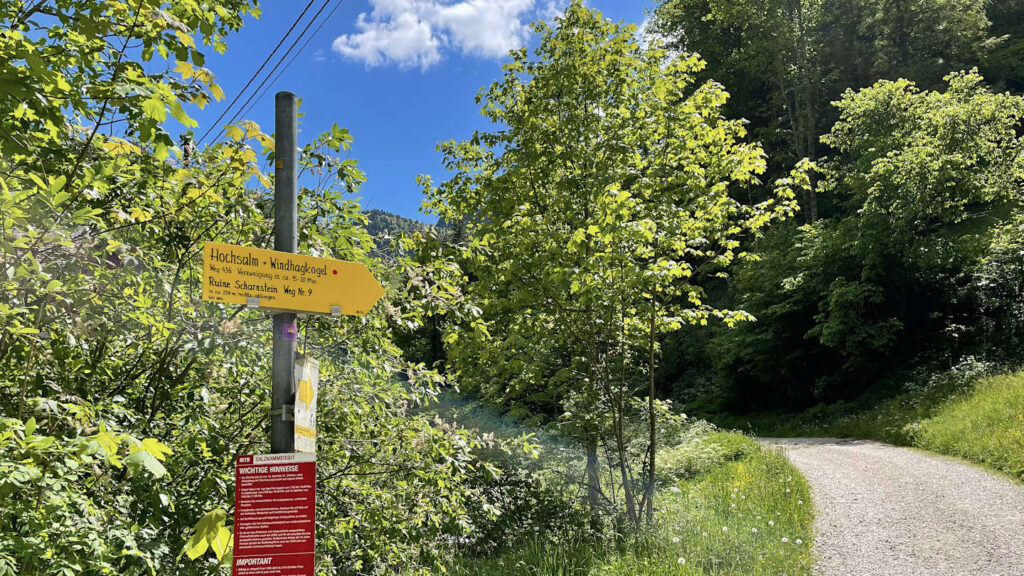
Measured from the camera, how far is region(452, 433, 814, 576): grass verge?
4.74 metres

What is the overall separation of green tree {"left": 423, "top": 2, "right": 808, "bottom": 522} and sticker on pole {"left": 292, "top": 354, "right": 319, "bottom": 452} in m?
2.94

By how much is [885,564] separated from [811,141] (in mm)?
26603

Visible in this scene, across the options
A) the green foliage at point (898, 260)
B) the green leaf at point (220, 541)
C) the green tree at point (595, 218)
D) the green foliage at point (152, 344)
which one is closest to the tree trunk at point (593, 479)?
the green tree at point (595, 218)

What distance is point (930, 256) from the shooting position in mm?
14930

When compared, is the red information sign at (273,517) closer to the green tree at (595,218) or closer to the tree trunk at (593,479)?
the green tree at (595,218)

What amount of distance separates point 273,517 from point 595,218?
371 cm

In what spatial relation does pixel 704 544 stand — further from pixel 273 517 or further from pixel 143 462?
pixel 143 462

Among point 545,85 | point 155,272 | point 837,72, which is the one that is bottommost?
point 155,272

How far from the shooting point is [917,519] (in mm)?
6242

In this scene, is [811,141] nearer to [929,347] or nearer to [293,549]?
[929,347]

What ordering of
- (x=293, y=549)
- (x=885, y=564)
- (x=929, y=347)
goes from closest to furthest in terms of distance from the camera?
(x=293, y=549) < (x=885, y=564) < (x=929, y=347)

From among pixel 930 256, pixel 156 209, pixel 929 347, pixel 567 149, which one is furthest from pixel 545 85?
pixel 929 347

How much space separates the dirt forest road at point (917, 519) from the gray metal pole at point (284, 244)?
16.6ft

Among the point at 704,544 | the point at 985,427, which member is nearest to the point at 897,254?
the point at 985,427
